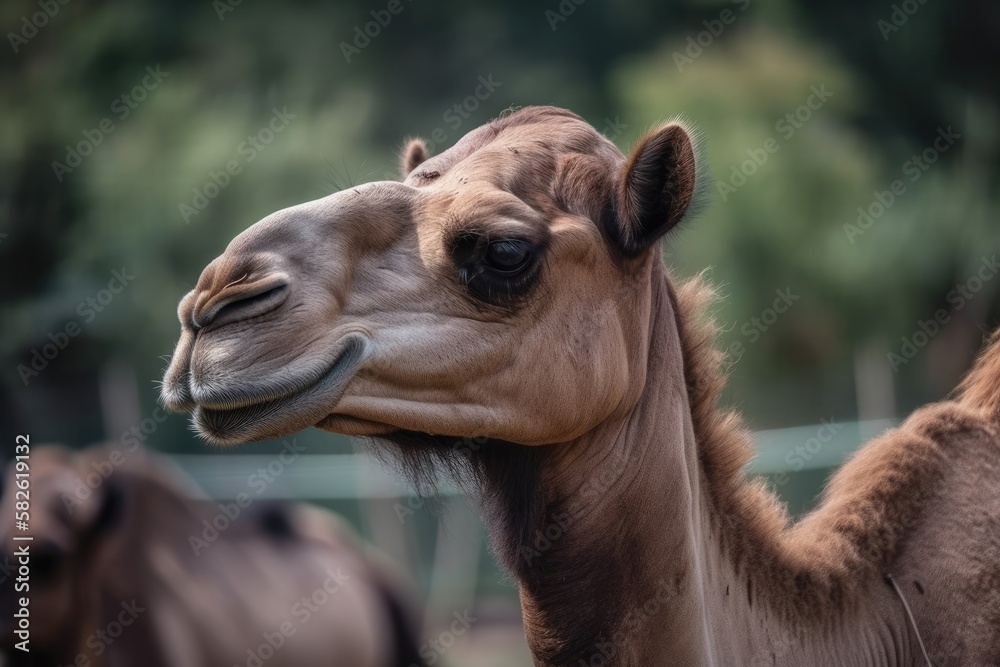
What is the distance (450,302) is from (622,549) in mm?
826

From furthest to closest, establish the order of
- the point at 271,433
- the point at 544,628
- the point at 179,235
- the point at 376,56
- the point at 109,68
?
1. the point at 376,56
2. the point at 109,68
3. the point at 179,235
4. the point at 544,628
5. the point at 271,433

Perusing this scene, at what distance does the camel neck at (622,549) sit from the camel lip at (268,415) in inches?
29.6

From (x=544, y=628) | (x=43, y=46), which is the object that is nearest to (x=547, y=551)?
(x=544, y=628)

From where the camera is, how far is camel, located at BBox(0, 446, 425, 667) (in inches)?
250

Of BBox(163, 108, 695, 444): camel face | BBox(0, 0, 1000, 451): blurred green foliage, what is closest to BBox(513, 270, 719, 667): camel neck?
BBox(163, 108, 695, 444): camel face

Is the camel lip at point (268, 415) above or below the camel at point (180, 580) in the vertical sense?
above

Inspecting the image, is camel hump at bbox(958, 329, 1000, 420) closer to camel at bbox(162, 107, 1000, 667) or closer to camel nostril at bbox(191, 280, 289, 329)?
camel at bbox(162, 107, 1000, 667)

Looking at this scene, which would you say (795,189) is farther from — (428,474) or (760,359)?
(428,474)

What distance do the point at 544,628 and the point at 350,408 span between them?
85cm

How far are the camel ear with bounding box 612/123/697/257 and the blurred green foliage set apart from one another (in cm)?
989

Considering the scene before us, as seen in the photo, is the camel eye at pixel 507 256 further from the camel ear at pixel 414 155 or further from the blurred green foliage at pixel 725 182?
the blurred green foliage at pixel 725 182

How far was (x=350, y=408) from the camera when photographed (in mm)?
2760

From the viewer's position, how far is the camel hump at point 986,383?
341cm

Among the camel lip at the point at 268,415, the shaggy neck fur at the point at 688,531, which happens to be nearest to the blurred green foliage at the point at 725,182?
the shaggy neck fur at the point at 688,531
